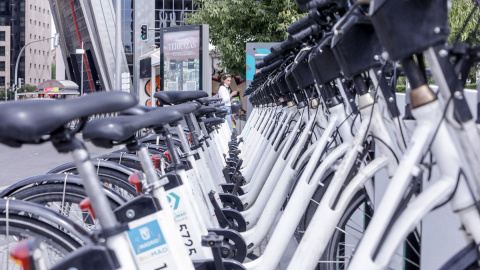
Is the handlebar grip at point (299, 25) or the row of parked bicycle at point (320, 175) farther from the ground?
the handlebar grip at point (299, 25)

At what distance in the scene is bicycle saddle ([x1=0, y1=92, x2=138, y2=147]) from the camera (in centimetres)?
179

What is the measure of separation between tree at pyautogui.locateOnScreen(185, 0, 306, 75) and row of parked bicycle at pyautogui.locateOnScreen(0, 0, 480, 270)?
20271 mm

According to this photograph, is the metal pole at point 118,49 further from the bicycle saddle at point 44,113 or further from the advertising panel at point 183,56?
the bicycle saddle at point 44,113

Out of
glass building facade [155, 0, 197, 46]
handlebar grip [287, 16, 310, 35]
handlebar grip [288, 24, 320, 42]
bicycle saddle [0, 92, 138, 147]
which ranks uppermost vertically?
glass building facade [155, 0, 197, 46]

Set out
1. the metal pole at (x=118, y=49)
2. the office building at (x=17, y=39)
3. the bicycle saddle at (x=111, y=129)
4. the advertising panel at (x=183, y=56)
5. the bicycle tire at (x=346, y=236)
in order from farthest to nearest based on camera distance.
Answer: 1. the office building at (x=17, y=39)
2. the metal pole at (x=118, y=49)
3. the advertising panel at (x=183, y=56)
4. the bicycle tire at (x=346, y=236)
5. the bicycle saddle at (x=111, y=129)

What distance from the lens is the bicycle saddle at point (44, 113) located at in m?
1.79

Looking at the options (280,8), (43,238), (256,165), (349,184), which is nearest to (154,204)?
(43,238)

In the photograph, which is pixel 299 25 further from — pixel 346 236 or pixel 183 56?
pixel 183 56

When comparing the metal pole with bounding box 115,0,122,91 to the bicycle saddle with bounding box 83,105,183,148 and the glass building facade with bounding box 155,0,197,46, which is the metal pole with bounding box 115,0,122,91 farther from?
the glass building facade with bounding box 155,0,197,46

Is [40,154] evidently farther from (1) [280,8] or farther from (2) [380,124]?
(2) [380,124]

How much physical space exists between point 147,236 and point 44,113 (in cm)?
A: 86

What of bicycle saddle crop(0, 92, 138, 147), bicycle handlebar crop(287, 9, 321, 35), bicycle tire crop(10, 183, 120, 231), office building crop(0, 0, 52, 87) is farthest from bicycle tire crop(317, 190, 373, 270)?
office building crop(0, 0, 52, 87)

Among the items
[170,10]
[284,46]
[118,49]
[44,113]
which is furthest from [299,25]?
[170,10]

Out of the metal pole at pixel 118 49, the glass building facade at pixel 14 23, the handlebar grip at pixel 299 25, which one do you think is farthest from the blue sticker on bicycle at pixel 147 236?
the glass building facade at pixel 14 23
